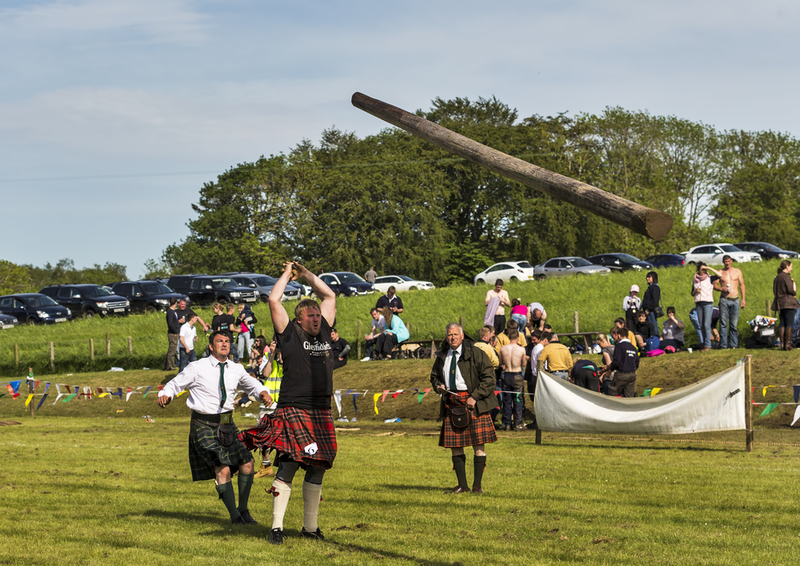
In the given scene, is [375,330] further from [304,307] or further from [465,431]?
[304,307]

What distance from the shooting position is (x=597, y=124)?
55656 millimetres

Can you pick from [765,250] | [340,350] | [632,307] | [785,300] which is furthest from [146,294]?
[340,350]

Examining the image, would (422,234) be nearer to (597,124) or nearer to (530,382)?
(597,124)

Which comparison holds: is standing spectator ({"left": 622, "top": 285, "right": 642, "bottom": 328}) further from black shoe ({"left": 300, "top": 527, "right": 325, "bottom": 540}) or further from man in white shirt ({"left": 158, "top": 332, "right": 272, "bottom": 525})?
black shoe ({"left": 300, "top": 527, "right": 325, "bottom": 540})

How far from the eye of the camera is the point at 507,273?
44.6m

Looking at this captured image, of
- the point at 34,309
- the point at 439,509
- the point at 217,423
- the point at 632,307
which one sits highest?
the point at 34,309

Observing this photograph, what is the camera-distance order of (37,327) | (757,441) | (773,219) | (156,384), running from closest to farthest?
1. (757,441)
2. (156,384)
3. (37,327)
4. (773,219)

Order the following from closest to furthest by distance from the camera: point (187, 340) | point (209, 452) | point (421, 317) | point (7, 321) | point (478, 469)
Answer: point (209, 452)
point (478, 469)
point (187, 340)
point (421, 317)
point (7, 321)

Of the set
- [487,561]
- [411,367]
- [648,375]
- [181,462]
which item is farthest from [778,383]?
[487,561]

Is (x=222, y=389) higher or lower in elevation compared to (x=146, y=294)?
lower

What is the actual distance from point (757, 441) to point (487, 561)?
8.12 m

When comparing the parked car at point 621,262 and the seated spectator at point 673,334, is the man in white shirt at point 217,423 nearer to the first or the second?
the seated spectator at point 673,334

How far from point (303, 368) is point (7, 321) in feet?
124

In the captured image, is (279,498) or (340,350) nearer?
(279,498)
